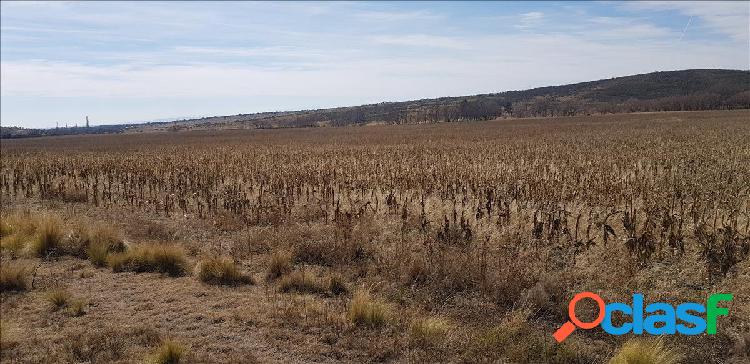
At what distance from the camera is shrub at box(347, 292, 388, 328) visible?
562cm

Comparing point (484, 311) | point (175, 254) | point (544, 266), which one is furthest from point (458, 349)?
point (175, 254)

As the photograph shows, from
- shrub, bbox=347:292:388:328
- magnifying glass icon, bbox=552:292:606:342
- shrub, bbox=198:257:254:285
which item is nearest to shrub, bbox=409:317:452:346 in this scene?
shrub, bbox=347:292:388:328

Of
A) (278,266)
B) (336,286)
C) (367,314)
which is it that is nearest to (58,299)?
(278,266)

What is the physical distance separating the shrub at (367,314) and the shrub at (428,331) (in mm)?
409

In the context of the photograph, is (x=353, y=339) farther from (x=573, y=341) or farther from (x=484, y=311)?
(x=573, y=341)

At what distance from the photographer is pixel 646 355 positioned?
15.4 ft

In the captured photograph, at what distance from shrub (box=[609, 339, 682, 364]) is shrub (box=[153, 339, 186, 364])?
4.27m

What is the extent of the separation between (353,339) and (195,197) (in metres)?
9.55

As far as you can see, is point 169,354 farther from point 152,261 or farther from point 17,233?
point 17,233

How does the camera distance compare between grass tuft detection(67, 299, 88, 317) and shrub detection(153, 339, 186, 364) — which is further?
grass tuft detection(67, 299, 88, 317)

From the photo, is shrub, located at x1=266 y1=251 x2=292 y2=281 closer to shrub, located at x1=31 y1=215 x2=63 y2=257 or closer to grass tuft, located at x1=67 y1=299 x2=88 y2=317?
grass tuft, located at x1=67 y1=299 x2=88 y2=317

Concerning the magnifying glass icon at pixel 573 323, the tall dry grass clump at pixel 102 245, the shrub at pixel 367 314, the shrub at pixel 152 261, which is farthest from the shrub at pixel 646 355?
the tall dry grass clump at pixel 102 245

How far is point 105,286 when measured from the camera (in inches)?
271

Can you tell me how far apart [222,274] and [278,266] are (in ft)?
2.76
